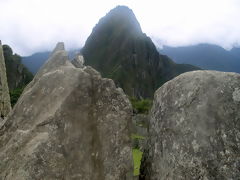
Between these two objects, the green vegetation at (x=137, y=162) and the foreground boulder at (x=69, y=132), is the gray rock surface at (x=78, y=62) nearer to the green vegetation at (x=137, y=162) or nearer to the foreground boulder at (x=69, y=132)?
the foreground boulder at (x=69, y=132)

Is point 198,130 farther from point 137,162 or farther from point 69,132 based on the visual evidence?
point 137,162

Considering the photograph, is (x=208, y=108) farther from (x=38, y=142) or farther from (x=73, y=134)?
(x=38, y=142)

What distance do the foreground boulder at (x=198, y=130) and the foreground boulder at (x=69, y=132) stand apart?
32.2 inches

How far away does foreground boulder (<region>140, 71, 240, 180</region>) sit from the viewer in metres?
7.30

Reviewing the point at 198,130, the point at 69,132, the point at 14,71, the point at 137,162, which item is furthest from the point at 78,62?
the point at 14,71

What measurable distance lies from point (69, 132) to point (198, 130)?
274cm

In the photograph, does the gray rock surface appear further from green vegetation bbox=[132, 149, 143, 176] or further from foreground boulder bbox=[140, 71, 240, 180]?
green vegetation bbox=[132, 149, 143, 176]

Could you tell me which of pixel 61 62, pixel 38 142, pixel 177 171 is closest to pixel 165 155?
pixel 177 171

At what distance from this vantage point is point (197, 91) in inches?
312

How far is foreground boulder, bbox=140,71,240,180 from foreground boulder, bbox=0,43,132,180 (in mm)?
818

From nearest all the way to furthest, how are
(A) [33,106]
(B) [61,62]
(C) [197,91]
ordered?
(C) [197,91], (A) [33,106], (B) [61,62]

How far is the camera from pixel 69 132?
812cm

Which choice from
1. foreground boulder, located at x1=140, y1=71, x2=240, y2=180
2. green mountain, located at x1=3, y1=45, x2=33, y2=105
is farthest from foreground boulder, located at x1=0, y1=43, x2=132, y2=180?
green mountain, located at x1=3, y1=45, x2=33, y2=105

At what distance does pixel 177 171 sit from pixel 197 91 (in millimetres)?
1723
